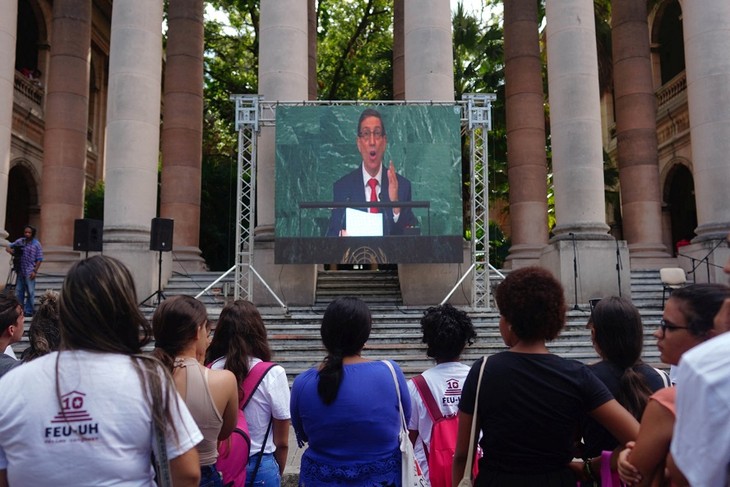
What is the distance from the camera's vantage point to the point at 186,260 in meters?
21.2

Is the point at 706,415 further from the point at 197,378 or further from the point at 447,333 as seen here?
the point at 447,333

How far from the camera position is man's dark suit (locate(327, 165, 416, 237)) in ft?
51.4

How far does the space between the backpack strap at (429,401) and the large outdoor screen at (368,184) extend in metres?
11.3

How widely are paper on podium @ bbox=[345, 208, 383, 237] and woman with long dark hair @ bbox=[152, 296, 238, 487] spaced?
12231 mm

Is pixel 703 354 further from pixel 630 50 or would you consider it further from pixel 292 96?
pixel 630 50

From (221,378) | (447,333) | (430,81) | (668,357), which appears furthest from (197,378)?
(430,81)

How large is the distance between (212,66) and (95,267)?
111ft

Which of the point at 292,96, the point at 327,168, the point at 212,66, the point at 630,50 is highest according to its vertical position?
the point at 212,66

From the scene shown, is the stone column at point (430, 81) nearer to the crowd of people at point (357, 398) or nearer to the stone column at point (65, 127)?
the stone column at point (65, 127)

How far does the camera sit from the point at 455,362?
4199 mm

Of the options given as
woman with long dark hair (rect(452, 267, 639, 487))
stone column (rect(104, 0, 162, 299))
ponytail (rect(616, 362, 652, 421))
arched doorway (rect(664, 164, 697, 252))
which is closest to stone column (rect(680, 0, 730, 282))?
arched doorway (rect(664, 164, 697, 252))

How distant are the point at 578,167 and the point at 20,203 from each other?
22839 mm

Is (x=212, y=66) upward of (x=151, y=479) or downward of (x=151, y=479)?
upward

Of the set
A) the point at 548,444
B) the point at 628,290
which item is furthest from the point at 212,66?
the point at 548,444
